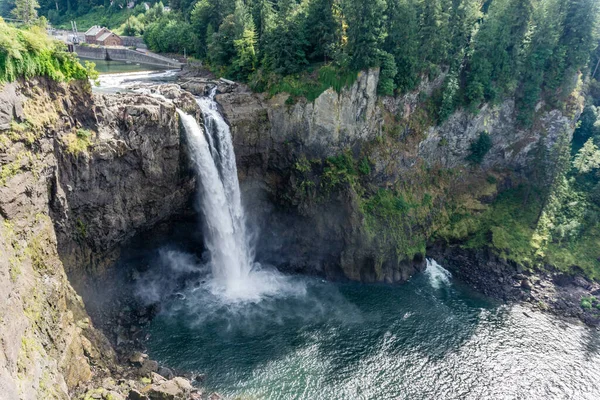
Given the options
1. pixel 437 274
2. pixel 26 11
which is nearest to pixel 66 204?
pixel 26 11

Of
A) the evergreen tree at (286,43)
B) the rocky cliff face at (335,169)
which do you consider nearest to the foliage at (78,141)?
the rocky cliff face at (335,169)

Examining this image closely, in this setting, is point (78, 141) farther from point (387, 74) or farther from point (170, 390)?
point (387, 74)

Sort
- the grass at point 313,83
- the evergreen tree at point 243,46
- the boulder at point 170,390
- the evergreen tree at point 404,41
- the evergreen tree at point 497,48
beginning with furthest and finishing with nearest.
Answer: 1. the evergreen tree at point 497,48
2. the evergreen tree at point 243,46
3. the evergreen tree at point 404,41
4. the grass at point 313,83
5. the boulder at point 170,390

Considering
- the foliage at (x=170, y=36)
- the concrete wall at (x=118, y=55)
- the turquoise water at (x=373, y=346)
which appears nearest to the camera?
the turquoise water at (x=373, y=346)

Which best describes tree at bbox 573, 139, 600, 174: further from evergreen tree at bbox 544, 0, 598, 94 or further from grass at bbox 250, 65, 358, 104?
grass at bbox 250, 65, 358, 104

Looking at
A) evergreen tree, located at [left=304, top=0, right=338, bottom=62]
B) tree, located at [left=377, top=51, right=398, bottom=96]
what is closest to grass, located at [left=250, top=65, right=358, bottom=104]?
evergreen tree, located at [left=304, top=0, right=338, bottom=62]

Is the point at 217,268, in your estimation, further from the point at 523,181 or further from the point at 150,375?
the point at 523,181

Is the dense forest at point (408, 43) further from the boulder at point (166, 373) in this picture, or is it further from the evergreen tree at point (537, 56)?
the boulder at point (166, 373)

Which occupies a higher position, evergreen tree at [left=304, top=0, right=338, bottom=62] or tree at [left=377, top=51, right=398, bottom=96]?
evergreen tree at [left=304, top=0, right=338, bottom=62]
